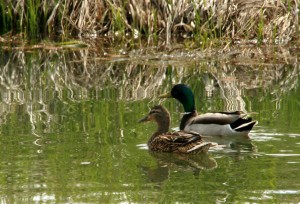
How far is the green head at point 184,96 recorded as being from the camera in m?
11.7

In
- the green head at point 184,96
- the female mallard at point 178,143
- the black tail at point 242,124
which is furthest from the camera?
the green head at point 184,96

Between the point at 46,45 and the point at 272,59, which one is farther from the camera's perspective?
the point at 46,45

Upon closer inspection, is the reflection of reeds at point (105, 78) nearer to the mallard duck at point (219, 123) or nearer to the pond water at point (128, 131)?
the pond water at point (128, 131)

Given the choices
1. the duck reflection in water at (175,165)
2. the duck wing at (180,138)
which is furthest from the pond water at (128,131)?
the duck wing at (180,138)

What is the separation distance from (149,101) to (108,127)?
63.8 inches

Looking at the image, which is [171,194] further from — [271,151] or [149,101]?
[149,101]

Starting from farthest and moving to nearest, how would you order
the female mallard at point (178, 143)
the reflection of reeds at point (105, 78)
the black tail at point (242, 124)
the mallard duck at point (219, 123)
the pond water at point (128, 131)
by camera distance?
the reflection of reeds at point (105, 78)
the mallard duck at point (219, 123)
the black tail at point (242, 124)
the female mallard at point (178, 143)
the pond water at point (128, 131)

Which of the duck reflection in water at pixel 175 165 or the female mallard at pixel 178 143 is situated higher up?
the female mallard at pixel 178 143

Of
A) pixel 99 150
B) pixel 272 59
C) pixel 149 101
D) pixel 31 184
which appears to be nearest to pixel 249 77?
pixel 272 59

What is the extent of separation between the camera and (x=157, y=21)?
17016 millimetres

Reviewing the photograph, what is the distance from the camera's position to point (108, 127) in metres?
10.8

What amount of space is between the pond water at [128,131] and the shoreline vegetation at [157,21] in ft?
2.91

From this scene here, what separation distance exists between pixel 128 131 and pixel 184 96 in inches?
53.3

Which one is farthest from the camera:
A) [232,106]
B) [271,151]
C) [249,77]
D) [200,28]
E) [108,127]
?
[200,28]
